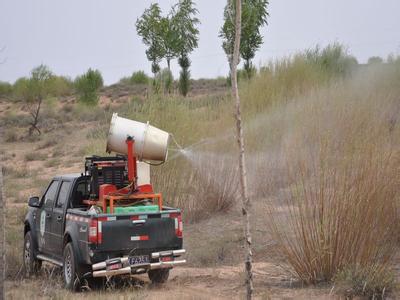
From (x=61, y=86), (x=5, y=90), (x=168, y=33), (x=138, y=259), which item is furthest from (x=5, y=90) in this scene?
(x=138, y=259)

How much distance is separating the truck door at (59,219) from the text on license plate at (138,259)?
1.42 m

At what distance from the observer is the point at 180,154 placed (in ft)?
53.9

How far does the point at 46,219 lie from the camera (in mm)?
11672

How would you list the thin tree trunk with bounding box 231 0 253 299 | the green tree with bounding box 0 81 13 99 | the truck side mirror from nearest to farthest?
the thin tree trunk with bounding box 231 0 253 299, the truck side mirror, the green tree with bounding box 0 81 13 99

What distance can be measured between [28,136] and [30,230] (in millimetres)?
35756

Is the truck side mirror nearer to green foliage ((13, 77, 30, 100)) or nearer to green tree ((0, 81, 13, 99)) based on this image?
green foliage ((13, 77, 30, 100))

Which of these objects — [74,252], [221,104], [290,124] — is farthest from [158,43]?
[74,252]

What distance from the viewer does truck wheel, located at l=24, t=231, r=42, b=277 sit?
39.5 feet

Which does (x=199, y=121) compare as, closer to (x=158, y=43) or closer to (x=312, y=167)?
(x=312, y=167)

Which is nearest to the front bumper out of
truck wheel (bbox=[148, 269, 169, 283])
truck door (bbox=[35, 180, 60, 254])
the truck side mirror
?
truck wheel (bbox=[148, 269, 169, 283])

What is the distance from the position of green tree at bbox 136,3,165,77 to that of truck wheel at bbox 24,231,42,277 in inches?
1269

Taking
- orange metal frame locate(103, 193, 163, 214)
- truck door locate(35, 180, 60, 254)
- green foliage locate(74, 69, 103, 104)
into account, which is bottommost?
truck door locate(35, 180, 60, 254)

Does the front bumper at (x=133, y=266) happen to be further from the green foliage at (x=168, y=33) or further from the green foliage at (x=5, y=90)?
the green foliage at (x=5, y=90)

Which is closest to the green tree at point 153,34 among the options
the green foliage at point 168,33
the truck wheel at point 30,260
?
the green foliage at point 168,33
